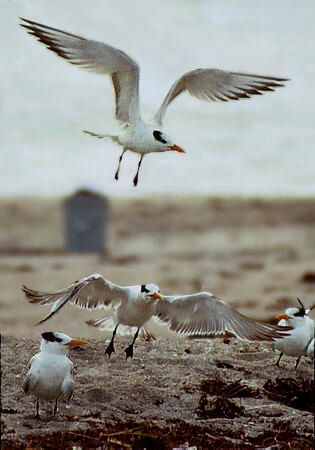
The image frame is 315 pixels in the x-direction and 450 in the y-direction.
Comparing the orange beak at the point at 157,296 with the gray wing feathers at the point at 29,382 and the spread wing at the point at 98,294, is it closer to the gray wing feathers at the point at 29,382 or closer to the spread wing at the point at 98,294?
the spread wing at the point at 98,294

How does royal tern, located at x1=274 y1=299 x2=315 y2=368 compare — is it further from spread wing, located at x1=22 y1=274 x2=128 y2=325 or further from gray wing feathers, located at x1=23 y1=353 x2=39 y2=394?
gray wing feathers, located at x1=23 y1=353 x2=39 y2=394

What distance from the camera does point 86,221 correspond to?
17734mm

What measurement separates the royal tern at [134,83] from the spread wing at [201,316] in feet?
4.13

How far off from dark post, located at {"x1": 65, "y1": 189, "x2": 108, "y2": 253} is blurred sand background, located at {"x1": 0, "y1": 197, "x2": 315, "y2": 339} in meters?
0.26

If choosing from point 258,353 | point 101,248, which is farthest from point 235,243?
point 258,353

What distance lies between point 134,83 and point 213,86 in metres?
0.60

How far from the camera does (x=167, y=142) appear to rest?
5086 millimetres

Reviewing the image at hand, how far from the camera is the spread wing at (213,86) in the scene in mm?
5604

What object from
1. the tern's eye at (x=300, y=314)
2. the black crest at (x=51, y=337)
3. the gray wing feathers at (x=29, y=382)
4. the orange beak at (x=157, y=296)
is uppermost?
the orange beak at (x=157, y=296)

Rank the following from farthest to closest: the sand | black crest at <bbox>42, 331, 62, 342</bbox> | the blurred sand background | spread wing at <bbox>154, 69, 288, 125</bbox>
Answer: the blurred sand background → spread wing at <bbox>154, 69, 288, 125</bbox> → black crest at <bbox>42, 331, 62, 342</bbox> → the sand

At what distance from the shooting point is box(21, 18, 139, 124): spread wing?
16.1 feet

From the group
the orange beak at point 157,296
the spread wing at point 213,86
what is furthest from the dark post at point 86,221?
the orange beak at point 157,296

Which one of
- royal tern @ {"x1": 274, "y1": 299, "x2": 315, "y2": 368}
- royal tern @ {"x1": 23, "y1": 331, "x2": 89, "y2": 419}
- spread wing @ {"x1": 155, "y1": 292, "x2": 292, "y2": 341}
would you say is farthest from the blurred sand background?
royal tern @ {"x1": 23, "y1": 331, "x2": 89, "y2": 419}

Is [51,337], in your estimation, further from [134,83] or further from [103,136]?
[134,83]
